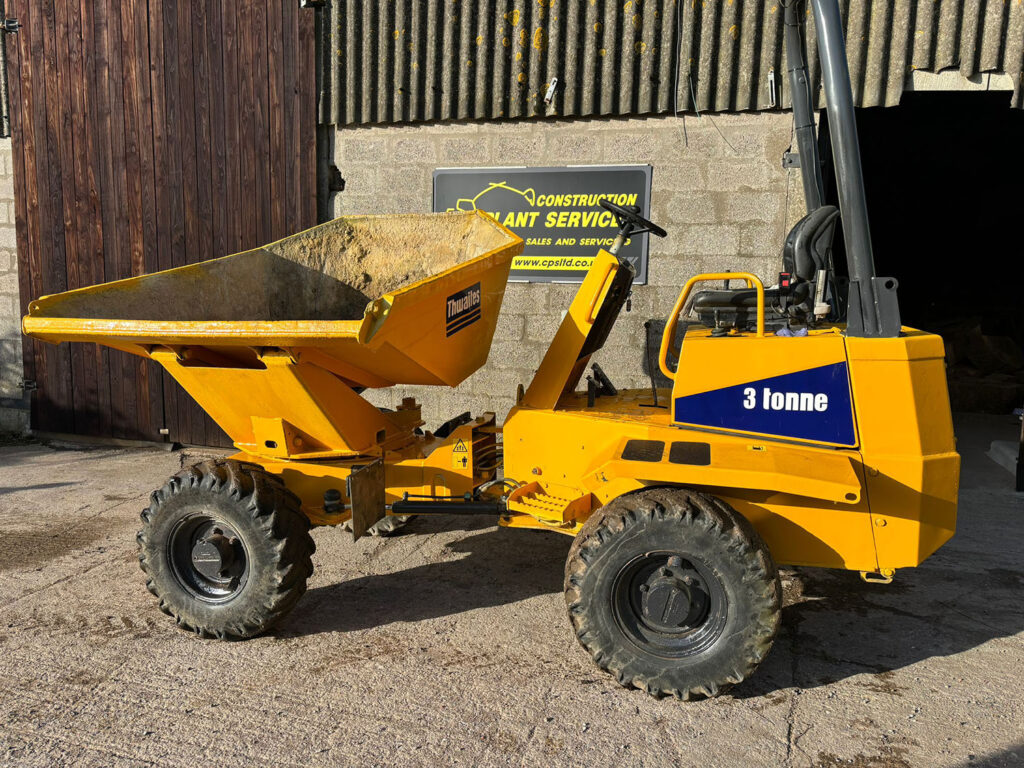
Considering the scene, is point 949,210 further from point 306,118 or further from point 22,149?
point 22,149

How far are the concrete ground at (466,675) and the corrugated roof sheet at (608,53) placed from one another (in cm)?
367

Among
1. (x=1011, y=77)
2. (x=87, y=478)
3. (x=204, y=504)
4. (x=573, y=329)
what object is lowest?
(x=87, y=478)

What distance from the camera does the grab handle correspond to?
3.60 m

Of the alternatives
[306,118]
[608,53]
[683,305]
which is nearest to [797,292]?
[683,305]

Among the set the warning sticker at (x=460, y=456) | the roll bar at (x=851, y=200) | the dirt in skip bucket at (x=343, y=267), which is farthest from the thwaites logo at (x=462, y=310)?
the roll bar at (x=851, y=200)

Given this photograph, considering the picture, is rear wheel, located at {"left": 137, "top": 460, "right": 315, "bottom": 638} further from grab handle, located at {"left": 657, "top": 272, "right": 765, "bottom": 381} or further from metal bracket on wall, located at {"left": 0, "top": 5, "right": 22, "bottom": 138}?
metal bracket on wall, located at {"left": 0, "top": 5, "right": 22, "bottom": 138}

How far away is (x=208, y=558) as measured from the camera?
13.3 feet

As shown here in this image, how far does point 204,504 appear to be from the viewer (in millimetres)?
4082

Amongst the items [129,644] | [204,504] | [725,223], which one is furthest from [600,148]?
[129,644]

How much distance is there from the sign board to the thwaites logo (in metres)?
2.71

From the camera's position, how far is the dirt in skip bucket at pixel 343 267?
4984mm

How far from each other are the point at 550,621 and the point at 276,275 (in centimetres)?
263

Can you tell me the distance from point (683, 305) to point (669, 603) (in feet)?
4.59

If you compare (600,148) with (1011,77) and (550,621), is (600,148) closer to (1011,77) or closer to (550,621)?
(1011,77)
